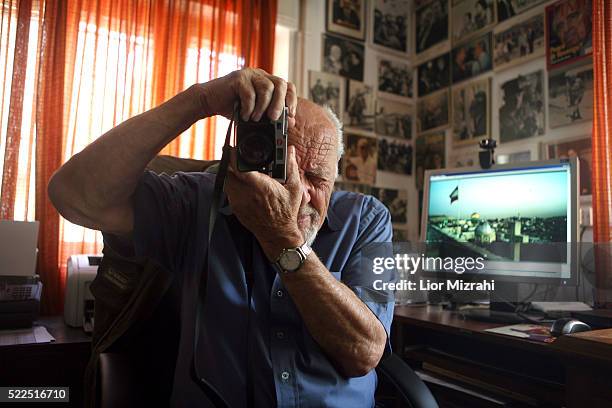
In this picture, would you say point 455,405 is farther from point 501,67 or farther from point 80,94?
point 80,94

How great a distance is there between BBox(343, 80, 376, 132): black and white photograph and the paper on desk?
156 cm

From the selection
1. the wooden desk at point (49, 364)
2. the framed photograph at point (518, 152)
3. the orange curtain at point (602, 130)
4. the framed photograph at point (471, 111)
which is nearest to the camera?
the wooden desk at point (49, 364)

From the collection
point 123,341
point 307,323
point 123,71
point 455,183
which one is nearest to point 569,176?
point 455,183

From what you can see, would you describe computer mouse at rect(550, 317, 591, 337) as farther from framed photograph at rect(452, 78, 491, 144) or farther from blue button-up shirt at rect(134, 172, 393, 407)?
framed photograph at rect(452, 78, 491, 144)

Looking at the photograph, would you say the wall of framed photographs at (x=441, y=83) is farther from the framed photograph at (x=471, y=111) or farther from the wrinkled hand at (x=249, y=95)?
the wrinkled hand at (x=249, y=95)

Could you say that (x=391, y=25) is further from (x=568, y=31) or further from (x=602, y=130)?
(x=602, y=130)

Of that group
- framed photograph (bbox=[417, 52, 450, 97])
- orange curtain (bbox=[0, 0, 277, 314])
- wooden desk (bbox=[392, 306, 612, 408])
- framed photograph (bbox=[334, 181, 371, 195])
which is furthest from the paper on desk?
framed photograph (bbox=[417, 52, 450, 97])

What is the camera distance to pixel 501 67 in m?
1.95

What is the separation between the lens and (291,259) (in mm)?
750

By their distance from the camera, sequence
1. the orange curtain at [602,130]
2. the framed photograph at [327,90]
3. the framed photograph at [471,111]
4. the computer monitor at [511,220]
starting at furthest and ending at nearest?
the framed photograph at [327,90] < the framed photograph at [471,111] < the orange curtain at [602,130] < the computer monitor at [511,220]

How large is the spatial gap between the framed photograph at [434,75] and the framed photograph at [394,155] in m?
0.30

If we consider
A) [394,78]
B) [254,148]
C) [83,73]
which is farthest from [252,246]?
[394,78]

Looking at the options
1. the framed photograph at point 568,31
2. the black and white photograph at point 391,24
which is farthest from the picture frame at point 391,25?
the framed photograph at point 568,31

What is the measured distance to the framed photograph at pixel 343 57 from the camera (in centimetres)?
220
